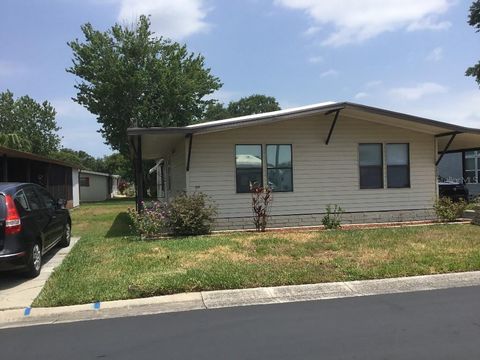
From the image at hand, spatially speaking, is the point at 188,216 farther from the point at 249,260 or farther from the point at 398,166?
the point at 398,166

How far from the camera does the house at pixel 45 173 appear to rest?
67.9 ft

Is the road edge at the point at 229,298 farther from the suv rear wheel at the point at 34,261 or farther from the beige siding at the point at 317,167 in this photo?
the beige siding at the point at 317,167

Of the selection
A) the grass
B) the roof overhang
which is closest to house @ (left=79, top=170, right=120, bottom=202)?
the roof overhang

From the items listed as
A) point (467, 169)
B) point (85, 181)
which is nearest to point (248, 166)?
point (467, 169)

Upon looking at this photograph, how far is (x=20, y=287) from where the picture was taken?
809 centimetres

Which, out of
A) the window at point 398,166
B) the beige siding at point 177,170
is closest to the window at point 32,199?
the beige siding at point 177,170

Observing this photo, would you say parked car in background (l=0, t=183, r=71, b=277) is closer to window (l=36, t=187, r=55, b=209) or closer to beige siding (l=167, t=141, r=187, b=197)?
window (l=36, t=187, r=55, b=209)

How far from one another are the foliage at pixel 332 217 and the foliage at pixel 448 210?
2.78m

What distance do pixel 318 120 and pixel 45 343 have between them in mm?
11221

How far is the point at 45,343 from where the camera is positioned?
5547 mm

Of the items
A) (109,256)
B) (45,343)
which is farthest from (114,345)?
(109,256)

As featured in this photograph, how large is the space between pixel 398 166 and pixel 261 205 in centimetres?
477

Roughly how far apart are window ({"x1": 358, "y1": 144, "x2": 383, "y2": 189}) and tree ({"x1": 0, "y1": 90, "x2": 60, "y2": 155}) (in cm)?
6051

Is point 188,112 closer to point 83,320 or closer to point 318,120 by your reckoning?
point 318,120
